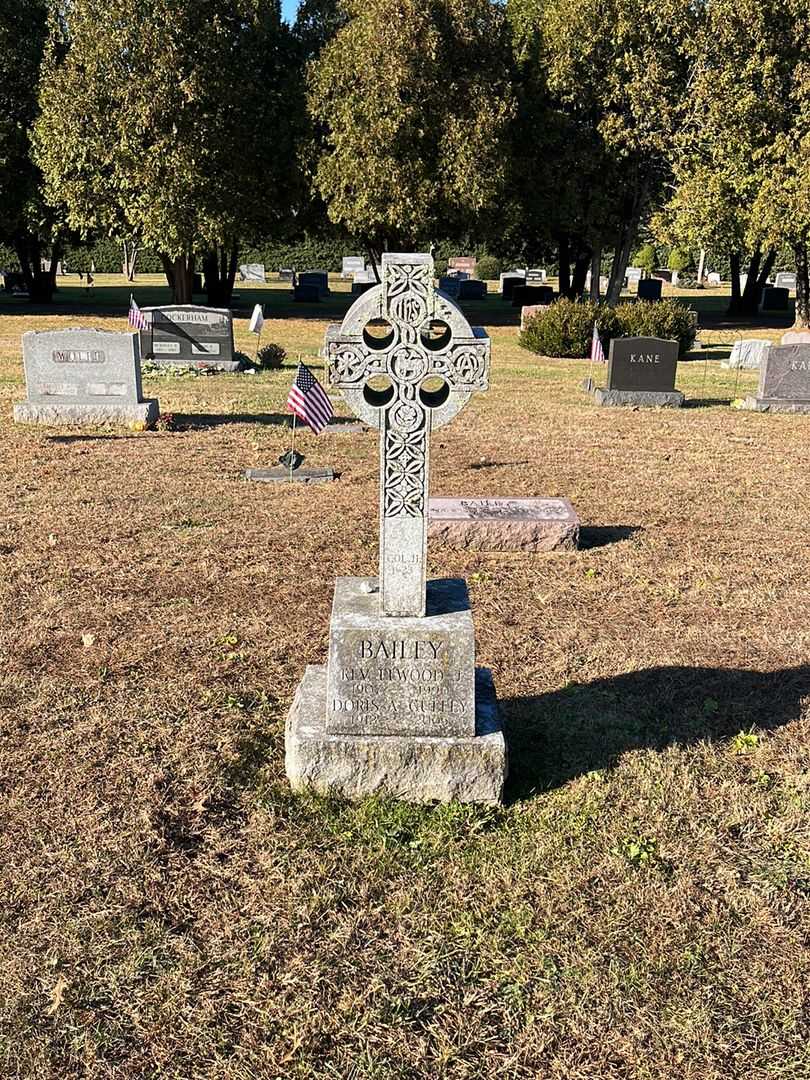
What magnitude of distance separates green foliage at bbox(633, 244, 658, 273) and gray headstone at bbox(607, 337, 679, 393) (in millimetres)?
45896

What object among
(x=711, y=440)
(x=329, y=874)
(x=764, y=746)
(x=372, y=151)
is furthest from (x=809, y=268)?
(x=329, y=874)

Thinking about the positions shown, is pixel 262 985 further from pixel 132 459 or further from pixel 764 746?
pixel 132 459

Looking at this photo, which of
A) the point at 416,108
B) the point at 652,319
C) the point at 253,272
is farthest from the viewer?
the point at 253,272

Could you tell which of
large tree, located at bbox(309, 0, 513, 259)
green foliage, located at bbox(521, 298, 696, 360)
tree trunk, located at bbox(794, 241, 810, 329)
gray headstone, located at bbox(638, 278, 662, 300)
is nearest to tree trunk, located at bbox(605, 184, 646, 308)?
tree trunk, located at bbox(794, 241, 810, 329)

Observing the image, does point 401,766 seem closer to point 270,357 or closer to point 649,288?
point 270,357

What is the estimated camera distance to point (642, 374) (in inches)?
623

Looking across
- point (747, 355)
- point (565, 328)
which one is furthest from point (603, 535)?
point (565, 328)

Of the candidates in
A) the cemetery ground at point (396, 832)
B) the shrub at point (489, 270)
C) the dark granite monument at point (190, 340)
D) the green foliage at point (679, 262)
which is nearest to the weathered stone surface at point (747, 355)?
the dark granite monument at point (190, 340)

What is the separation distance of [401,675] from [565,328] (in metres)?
19.8

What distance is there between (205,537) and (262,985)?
5.21 metres

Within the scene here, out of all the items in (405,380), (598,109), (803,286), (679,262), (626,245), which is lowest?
(405,380)

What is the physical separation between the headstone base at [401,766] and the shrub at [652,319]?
18184 millimetres

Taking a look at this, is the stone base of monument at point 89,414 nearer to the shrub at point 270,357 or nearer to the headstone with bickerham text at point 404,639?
the shrub at point 270,357

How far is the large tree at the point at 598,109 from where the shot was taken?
85.8 ft
